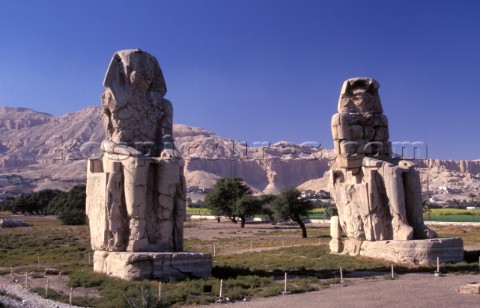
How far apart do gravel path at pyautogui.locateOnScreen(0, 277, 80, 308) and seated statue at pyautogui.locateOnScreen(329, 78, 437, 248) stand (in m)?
9.45

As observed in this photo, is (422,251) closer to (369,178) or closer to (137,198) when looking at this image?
(369,178)

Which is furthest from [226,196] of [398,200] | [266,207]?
[398,200]

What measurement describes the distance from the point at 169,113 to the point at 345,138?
5.83 metres

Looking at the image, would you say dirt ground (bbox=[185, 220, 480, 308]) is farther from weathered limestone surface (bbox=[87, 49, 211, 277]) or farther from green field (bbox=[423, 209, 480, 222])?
green field (bbox=[423, 209, 480, 222])

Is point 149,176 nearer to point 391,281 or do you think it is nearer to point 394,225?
point 391,281

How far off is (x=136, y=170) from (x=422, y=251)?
26.0ft

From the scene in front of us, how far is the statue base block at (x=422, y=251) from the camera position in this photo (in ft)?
46.9

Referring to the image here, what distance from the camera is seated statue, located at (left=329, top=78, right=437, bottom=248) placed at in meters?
15.3

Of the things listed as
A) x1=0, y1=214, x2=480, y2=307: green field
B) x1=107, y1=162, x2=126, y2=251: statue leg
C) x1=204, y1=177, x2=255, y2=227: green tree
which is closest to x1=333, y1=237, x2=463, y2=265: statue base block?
x1=0, y1=214, x2=480, y2=307: green field

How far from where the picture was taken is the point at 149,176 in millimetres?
12758

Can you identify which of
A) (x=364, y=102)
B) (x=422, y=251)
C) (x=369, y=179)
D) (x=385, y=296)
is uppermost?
(x=364, y=102)

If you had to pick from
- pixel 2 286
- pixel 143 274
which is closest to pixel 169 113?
pixel 143 274

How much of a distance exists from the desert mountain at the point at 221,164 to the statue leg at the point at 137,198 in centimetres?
10264

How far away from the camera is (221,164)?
5738 inches
